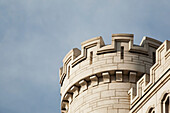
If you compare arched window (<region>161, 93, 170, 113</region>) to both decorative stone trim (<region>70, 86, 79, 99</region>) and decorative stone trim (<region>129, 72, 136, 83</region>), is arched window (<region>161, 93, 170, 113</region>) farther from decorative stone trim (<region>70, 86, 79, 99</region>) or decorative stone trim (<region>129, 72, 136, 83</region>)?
decorative stone trim (<region>70, 86, 79, 99</region>)

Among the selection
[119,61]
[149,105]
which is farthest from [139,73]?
[149,105]

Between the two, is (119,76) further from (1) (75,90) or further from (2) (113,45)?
(1) (75,90)

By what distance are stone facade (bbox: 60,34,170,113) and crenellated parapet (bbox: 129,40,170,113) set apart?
0.04 meters

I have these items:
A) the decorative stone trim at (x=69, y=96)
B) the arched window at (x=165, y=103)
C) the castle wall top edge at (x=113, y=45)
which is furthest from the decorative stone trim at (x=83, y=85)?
the arched window at (x=165, y=103)

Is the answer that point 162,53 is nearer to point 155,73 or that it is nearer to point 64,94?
point 155,73

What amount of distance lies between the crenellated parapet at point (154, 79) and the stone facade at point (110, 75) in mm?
41

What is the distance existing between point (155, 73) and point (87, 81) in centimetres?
452

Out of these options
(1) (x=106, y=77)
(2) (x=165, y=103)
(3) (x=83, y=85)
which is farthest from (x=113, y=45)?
(2) (x=165, y=103)

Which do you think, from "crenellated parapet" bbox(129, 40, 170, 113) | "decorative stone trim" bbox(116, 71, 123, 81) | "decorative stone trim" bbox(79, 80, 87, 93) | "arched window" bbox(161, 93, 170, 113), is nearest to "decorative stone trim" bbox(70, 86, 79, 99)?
"decorative stone trim" bbox(79, 80, 87, 93)

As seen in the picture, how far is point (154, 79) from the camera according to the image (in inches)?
1321

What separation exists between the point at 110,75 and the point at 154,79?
3.51 meters

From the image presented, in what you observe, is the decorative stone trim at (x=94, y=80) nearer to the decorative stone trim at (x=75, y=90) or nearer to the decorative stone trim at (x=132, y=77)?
the decorative stone trim at (x=75, y=90)

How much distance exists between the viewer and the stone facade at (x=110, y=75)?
35844 millimetres

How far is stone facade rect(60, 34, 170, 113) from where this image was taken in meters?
35.8
